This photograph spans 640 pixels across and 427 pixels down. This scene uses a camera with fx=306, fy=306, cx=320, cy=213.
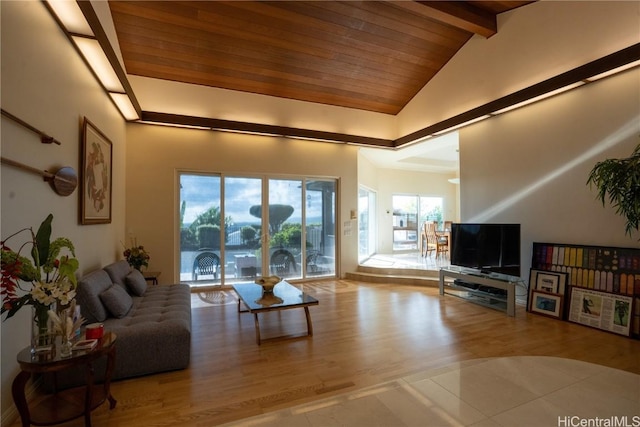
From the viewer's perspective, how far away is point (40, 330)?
186 centimetres

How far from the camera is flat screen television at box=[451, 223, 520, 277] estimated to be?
4422mm

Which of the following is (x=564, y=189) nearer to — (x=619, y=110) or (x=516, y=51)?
(x=619, y=110)

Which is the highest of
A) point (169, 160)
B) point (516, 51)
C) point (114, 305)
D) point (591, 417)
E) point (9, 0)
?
point (516, 51)

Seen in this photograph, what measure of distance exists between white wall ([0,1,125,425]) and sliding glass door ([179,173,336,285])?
2.28 m

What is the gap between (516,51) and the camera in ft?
15.3

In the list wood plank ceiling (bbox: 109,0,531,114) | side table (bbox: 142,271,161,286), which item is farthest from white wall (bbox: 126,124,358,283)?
wood plank ceiling (bbox: 109,0,531,114)

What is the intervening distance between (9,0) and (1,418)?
2729mm

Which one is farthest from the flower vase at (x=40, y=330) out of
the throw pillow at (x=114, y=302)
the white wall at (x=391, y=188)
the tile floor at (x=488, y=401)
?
the white wall at (x=391, y=188)

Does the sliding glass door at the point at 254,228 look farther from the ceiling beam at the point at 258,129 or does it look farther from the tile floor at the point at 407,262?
the tile floor at the point at 407,262

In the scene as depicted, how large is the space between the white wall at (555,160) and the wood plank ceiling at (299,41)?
1.68 meters

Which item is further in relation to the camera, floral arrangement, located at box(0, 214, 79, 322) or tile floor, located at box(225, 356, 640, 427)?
tile floor, located at box(225, 356, 640, 427)

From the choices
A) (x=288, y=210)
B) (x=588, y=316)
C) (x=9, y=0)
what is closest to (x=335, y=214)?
(x=288, y=210)

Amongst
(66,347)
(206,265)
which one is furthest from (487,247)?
(66,347)

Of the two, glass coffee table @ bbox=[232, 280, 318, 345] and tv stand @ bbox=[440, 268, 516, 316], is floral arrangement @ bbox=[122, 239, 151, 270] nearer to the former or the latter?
glass coffee table @ bbox=[232, 280, 318, 345]
